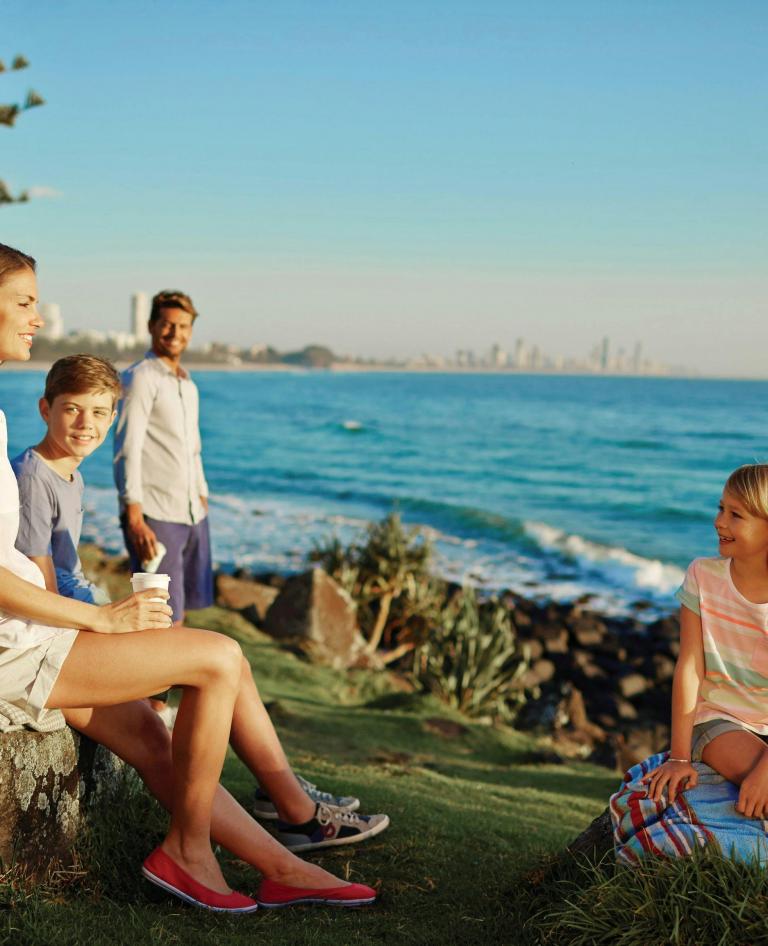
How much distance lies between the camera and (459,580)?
1762cm

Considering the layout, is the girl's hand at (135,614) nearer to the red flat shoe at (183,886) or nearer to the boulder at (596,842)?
the red flat shoe at (183,886)

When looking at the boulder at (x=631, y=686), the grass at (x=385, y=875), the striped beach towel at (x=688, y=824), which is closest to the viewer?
the striped beach towel at (x=688, y=824)

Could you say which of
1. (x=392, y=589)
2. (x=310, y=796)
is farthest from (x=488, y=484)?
(x=310, y=796)

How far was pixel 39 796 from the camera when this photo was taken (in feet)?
10.3

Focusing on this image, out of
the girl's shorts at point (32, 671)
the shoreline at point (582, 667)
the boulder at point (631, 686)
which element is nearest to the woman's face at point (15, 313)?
the girl's shorts at point (32, 671)

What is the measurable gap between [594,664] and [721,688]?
979 centimetres

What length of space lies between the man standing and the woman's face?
2.20 m

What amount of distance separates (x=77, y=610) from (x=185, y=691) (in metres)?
0.45

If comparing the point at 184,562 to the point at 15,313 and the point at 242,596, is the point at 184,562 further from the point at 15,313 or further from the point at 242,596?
the point at 242,596

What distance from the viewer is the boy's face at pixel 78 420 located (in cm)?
374

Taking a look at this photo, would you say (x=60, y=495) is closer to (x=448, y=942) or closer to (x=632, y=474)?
(x=448, y=942)

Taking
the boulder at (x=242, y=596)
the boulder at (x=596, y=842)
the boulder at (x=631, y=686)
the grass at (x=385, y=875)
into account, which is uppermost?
the boulder at (x=596, y=842)

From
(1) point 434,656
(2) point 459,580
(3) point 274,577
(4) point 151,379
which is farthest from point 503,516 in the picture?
(4) point 151,379

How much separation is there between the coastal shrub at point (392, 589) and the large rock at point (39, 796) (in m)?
6.66
